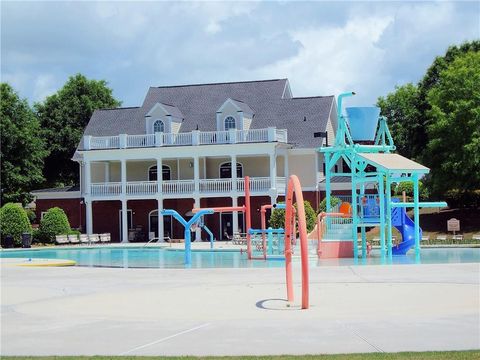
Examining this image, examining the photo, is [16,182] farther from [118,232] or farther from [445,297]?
[445,297]

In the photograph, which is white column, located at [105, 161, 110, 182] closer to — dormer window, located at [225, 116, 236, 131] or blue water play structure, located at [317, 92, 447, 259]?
dormer window, located at [225, 116, 236, 131]

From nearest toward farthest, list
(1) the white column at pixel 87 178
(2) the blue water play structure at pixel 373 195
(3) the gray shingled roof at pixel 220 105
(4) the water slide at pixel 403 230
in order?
(2) the blue water play structure at pixel 373 195, (4) the water slide at pixel 403 230, (1) the white column at pixel 87 178, (3) the gray shingled roof at pixel 220 105

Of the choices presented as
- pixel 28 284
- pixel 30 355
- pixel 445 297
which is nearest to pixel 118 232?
pixel 28 284

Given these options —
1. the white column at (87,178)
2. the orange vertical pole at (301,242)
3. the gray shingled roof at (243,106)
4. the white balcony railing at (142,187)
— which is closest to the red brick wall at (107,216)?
the white column at (87,178)

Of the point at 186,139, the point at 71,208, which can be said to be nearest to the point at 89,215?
the point at 71,208

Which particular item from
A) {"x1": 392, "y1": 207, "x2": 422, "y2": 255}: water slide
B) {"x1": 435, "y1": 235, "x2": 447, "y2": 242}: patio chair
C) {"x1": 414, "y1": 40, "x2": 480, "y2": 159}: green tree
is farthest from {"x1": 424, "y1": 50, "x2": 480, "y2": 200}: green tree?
{"x1": 392, "y1": 207, "x2": 422, "y2": 255}: water slide

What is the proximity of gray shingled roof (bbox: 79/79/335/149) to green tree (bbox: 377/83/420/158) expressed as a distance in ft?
21.2

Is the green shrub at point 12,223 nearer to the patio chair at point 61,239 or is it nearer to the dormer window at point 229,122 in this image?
the patio chair at point 61,239

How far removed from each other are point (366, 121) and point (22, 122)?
34.3 meters

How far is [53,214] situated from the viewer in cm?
4809

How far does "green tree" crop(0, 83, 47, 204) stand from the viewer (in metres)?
59.9

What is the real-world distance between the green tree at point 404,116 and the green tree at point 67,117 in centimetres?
2516

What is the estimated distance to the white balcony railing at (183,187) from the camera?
50.1 m

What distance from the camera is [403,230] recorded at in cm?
3400
